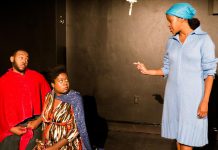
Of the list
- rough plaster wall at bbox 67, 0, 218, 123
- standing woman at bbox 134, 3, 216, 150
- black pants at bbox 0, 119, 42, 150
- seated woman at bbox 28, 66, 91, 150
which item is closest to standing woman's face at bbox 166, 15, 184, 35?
standing woman at bbox 134, 3, 216, 150

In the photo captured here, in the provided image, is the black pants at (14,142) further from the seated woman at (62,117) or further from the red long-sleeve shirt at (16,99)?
the seated woman at (62,117)

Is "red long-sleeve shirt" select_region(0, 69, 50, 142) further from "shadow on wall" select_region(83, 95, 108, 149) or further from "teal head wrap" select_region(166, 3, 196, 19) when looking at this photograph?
"teal head wrap" select_region(166, 3, 196, 19)

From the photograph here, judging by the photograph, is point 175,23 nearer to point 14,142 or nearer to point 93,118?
point 14,142

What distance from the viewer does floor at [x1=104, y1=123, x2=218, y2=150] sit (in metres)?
4.16

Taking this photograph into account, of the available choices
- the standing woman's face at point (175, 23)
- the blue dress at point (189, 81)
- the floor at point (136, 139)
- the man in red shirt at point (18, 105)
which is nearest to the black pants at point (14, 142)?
the man in red shirt at point (18, 105)

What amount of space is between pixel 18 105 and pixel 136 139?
1.97m

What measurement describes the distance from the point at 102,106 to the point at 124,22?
→ 139 centimetres

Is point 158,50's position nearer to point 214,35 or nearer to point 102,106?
point 214,35

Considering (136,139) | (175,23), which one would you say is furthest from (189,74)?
(136,139)

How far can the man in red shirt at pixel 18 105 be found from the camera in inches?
121

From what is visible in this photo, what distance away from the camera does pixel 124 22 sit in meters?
4.57

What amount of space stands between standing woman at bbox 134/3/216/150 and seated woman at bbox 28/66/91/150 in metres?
0.87

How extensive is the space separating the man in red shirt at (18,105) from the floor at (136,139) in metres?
1.34

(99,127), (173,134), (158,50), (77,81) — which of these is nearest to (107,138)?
(99,127)
